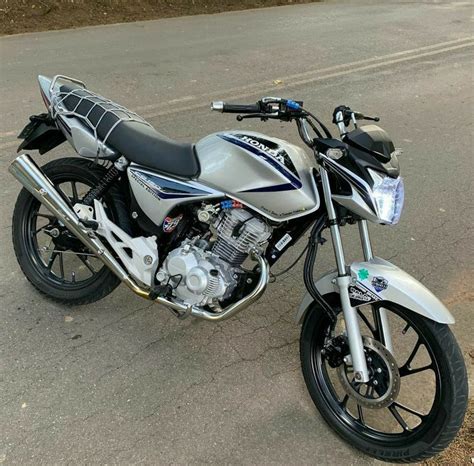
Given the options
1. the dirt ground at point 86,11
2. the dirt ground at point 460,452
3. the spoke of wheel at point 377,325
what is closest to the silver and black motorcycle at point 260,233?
the spoke of wheel at point 377,325

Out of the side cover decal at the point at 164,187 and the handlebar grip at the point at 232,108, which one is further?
the side cover decal at the point at 164,187

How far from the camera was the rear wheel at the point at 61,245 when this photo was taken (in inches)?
119

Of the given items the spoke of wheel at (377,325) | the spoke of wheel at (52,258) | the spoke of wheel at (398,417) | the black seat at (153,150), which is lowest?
the spoke of wheel at (398,417)

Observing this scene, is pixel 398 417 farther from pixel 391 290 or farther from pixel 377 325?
pixel 391 290

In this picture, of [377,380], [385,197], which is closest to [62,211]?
[385,197]

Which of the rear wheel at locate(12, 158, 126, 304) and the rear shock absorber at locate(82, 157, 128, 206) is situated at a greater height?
the rear shock absorber at locate(82, 157, 128, 206)

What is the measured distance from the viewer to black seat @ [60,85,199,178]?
2578 millimetres

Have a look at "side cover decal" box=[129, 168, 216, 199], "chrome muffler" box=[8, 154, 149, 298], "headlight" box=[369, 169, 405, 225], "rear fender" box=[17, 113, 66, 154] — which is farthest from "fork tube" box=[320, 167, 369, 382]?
"rear fender" box=[17, 113, 66, 154]

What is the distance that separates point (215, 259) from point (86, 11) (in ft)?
30.7

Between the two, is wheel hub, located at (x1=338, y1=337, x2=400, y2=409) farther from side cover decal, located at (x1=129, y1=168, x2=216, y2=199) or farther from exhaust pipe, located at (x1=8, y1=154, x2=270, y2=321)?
side cover decal, located at (x1=129, y1=168, x2=216, y2=199)

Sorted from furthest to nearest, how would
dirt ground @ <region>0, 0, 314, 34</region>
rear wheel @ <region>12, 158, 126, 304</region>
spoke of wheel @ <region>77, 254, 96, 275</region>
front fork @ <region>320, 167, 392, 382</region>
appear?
1. dirt ground @ <region>0, 0, 314, 34</region>
2. spoke of wheel @ <region>77, 254, 96, 275</region>
3. rear wheel @ <region>12, 158, 126, 304</region>
4. front fork @ <region>320, 167, 392, 382</region>

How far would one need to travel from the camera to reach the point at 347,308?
2275 millimetres

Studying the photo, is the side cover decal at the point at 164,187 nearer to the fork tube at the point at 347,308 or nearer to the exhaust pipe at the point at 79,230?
the exhaust pipe at the point at 79,230

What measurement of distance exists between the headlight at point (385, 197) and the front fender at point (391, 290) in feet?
0.75
